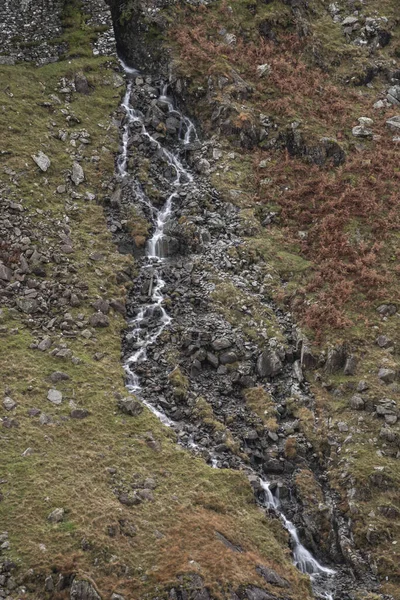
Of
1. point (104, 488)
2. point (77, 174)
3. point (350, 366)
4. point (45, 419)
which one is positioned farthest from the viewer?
point (77, 174)

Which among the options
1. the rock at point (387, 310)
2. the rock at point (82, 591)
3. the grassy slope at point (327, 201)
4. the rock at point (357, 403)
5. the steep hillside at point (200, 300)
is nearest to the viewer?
the rock at point (82, 591)

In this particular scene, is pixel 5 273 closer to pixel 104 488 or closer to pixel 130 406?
pixel 130 406

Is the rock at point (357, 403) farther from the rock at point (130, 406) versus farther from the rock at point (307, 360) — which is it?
the rock at point (130, 406)

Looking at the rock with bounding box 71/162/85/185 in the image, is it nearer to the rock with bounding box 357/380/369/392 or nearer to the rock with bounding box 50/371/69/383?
the rock with bounding box 50/371/69/383

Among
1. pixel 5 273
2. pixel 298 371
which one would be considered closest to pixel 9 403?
pixel 5 273

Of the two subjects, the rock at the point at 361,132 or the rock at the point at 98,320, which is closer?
the rock at the point at 98,320

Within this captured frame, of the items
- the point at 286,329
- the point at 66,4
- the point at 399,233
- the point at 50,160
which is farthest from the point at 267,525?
the point at 66,4

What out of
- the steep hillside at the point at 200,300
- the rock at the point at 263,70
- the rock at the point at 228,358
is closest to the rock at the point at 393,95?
the steep hillside at the point at 200,300

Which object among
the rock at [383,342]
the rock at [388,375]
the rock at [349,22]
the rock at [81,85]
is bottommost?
the rock at [388,375]
